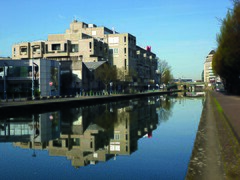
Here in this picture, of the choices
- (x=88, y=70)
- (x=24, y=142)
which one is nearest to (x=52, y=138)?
(x=24, y=142)

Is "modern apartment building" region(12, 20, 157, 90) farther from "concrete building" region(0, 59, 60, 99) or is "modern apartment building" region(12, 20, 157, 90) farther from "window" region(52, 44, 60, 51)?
"concrete building" region(0, 59, 60, 99)

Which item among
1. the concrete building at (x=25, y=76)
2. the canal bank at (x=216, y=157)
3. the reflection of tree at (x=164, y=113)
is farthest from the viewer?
the concrete building at (x=25, y=76)

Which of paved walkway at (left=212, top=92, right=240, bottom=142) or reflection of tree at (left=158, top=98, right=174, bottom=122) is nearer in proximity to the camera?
paved walkway at (left=212, top=92, right=240, bottom=142)

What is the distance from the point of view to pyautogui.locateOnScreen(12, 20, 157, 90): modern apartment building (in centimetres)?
11000

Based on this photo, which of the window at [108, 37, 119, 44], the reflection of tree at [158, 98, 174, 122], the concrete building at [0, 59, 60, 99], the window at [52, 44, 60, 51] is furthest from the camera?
the window at [108, 37, 119, 44]

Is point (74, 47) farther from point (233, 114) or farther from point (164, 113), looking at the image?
point (233, 114)

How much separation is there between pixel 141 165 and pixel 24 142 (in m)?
8.81

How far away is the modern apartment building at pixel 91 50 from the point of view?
361 feet

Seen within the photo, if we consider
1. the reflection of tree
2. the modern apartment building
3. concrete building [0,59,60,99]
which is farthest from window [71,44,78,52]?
the reflection of tree

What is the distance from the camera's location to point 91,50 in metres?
109

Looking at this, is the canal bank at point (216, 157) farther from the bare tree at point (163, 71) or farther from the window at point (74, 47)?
the bare tree at point (163, 71)

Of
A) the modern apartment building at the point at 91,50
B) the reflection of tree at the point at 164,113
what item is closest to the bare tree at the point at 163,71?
the modern apartment building at the point at 91,50

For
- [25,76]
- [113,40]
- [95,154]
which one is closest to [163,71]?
[113,40]

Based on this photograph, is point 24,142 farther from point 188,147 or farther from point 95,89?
point 95,89
